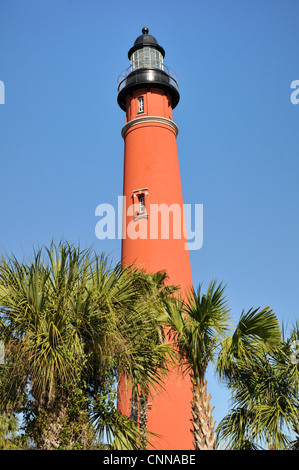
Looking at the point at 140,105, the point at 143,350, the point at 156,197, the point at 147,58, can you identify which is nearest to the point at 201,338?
the point at 143,350

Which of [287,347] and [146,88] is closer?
[287,347]

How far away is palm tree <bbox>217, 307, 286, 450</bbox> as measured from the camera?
35.9 ft

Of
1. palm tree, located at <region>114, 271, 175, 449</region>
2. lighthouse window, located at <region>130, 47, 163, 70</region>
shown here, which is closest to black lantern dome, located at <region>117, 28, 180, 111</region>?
lighthouse window, located at <region>130, 47, 163, 70</region>

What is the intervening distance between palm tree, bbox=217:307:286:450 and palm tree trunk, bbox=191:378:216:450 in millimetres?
780

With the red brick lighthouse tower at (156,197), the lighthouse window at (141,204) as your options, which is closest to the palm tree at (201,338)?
the red brick lighthouse tower at (156,197)

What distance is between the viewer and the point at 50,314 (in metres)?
9.54

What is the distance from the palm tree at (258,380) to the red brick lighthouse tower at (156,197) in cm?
801

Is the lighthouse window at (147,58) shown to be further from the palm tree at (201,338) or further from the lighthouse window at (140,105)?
the palm tree at (201,338)

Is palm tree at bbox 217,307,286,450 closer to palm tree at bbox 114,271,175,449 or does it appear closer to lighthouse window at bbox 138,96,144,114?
palm tree at bbox 114,271,175,449

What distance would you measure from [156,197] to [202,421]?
1441 centimetres

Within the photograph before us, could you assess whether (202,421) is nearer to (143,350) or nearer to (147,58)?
(143,350)
